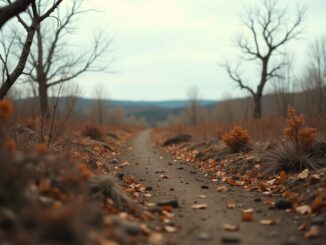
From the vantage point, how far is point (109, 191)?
4.73 meters

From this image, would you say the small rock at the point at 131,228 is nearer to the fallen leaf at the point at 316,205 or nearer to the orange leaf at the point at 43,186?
the orange leaf at the point at 43,186

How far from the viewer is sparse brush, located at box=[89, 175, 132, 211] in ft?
15.1

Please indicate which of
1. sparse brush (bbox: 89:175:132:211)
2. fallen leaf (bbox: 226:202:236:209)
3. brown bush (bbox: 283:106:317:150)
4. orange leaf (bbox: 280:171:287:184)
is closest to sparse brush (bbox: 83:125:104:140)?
brown bush (bbox: 283:106:317:150)

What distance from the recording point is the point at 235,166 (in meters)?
8.22

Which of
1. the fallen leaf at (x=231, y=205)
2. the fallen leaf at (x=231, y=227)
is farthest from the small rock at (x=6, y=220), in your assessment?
the fallen leaf at (x=231, y=205)

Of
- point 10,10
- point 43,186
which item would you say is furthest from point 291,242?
point 10,10

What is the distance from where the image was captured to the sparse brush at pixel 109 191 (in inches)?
181

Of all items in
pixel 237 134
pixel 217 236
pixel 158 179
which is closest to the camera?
pixel 217 236

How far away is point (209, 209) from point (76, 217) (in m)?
2.57

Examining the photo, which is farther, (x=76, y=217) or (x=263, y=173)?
(x=263, y=173)

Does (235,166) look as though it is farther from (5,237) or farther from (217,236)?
(5,237)

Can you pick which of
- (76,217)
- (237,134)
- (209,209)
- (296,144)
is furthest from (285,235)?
Result: (237,134)

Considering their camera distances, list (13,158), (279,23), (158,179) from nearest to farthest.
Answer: (13,158), (158,179), (279,23)

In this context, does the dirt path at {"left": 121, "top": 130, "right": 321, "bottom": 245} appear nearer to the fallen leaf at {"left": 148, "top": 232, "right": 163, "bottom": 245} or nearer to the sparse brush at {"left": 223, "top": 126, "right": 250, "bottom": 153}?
the fallen leaf at {"left": 148, "top": 232, "right": 163, "bottom": 245}
